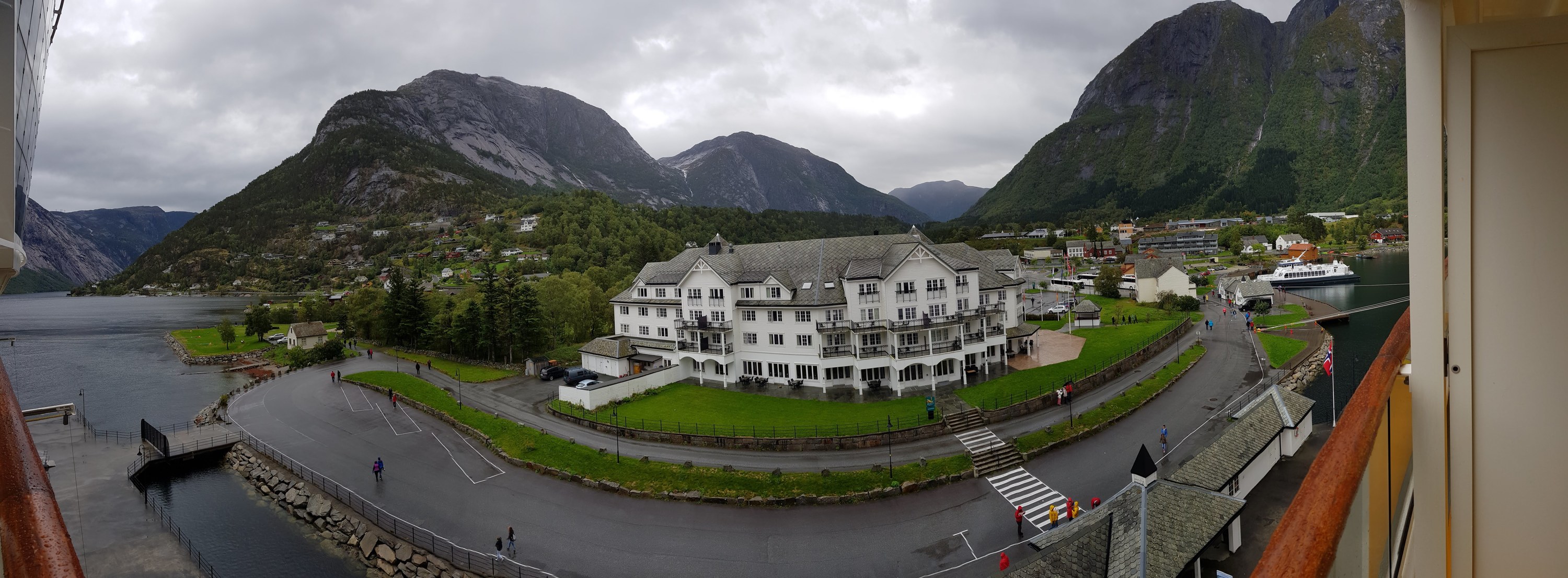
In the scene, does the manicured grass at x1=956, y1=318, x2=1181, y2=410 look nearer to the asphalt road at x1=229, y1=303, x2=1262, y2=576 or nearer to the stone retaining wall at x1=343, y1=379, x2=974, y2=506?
the asphalt road at x1=229, y1=303, x2=1262, y2=576

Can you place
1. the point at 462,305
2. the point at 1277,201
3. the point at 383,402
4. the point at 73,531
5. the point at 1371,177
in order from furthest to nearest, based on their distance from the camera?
the point at 1277,201 → the point at 1371,177 → the point at 462,305 → the point at 383,402 → the point at 73,531

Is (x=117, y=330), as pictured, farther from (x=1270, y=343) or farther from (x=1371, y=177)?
(x=1371, y=177)

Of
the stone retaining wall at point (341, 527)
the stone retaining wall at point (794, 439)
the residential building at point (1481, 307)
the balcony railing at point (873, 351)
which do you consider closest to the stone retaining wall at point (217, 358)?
the stone retaining wall at point (341, 527)

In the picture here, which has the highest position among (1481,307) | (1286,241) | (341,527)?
(1481,307)

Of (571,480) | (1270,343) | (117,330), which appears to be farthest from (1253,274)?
(117,330)

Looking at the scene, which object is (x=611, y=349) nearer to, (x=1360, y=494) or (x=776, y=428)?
(x=776, y=428)

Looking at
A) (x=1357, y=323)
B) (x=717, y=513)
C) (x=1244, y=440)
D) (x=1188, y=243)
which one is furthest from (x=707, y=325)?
(x=1188, y=243)

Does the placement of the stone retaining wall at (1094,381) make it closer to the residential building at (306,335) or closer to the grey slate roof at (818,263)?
the grey slate roof at (818,263)
